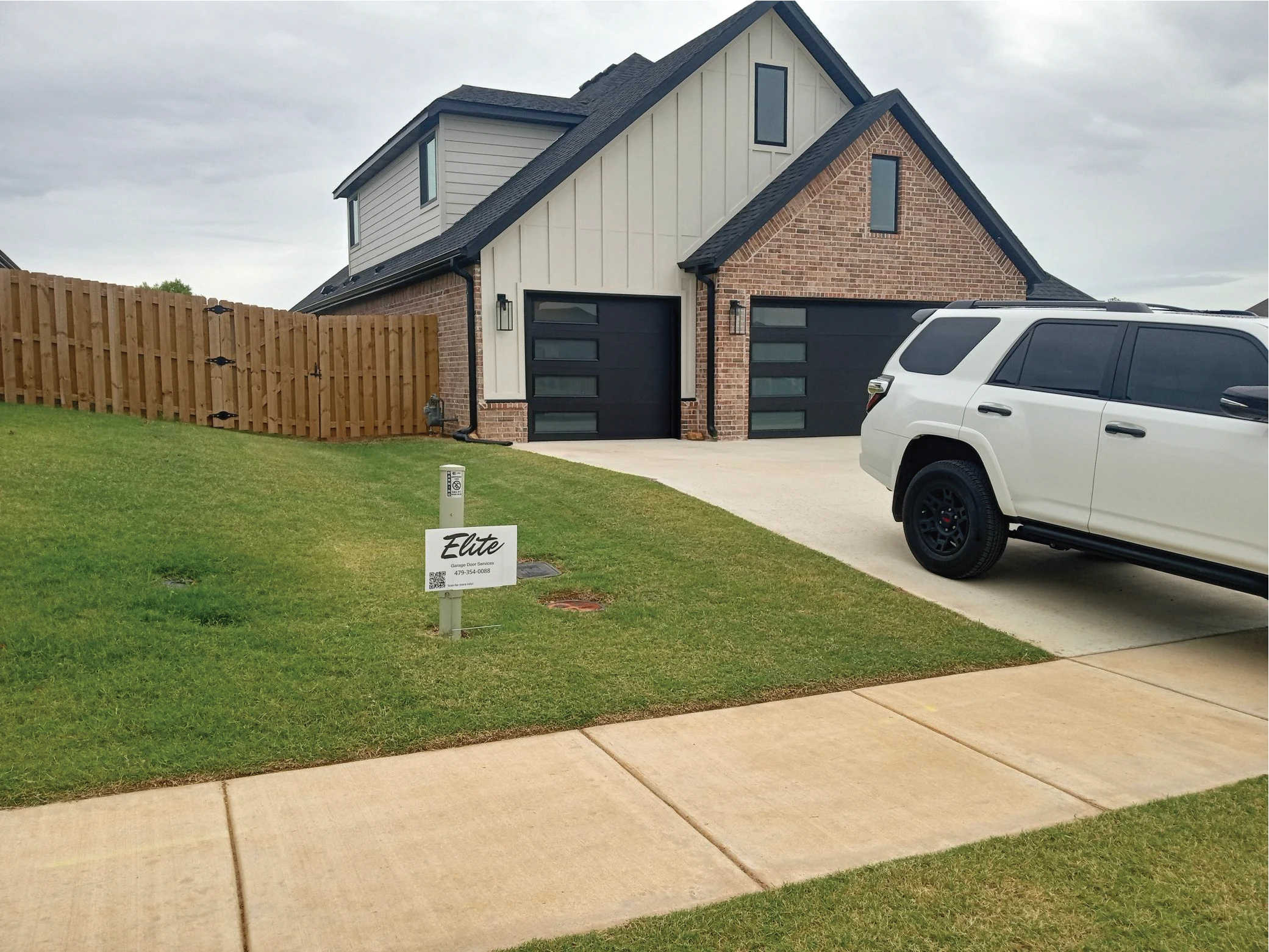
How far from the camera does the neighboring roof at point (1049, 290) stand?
19281 millimetres

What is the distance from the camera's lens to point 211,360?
14742 mm

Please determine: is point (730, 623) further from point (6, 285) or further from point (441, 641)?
point (6, 285)

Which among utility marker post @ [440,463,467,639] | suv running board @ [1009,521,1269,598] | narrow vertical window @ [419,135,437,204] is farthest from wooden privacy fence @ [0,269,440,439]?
suv running board @ [1009,521,1269,598]

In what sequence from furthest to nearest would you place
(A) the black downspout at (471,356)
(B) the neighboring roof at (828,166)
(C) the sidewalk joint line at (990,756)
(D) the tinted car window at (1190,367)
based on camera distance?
(B) the neighboring roof at (828,166) → (A) the black downspout at (471,356) → (D) the tinted car window at (1190,367) → (C) the sidewalk joint line at (990,756)

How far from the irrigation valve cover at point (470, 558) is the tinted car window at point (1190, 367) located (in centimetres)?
391

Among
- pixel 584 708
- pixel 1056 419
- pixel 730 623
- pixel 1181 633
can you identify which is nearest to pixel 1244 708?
pixel 1181 633

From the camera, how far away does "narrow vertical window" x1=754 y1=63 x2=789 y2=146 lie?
17.4 meters

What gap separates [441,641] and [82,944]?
2884mm

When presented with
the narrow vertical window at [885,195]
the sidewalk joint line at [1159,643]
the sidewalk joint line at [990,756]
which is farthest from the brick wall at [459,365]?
the sidewalk joint line at [990,756]

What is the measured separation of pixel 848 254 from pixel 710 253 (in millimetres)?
2635

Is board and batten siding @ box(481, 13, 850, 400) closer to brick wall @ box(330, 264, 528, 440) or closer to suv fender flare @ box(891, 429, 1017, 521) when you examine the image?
brick wall @ box(330, 264, 528, 440)

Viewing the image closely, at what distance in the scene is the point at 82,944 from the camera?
115 inches

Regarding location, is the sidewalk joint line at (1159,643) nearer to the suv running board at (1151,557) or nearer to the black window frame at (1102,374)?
the suv running board at (1151,557)

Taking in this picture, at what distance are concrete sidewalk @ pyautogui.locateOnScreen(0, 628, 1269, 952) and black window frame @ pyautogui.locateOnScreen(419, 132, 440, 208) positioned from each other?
16868mm
